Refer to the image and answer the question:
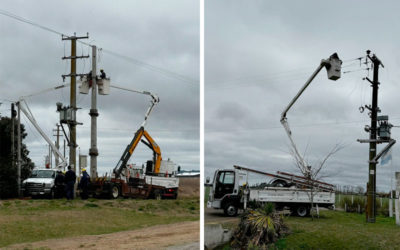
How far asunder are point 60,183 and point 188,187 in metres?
8.75

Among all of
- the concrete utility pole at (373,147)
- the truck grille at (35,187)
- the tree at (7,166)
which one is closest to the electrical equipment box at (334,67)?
the concrete utility pole at (373,147)

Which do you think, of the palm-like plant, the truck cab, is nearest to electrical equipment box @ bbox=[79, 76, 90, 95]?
the truck cab

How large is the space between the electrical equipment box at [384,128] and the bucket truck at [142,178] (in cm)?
749

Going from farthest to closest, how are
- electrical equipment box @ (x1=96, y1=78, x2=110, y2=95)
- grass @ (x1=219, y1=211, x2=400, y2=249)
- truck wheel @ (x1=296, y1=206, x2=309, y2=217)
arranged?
electrical equipment box @ (x1=96, y1=78, x2=110, y2=95)
truck wheel @ (x1=296, y1=206, x2=309, y2=217)
grass @ (x1=219, y1=211, x2=400, y2=249)

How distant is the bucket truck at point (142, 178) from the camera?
16.3m

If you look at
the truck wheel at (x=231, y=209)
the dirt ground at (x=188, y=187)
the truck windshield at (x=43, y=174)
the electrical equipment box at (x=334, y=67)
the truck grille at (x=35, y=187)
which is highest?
the electrical equipment box at (x=334, y=67)

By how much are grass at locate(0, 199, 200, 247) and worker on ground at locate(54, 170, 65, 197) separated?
132cm

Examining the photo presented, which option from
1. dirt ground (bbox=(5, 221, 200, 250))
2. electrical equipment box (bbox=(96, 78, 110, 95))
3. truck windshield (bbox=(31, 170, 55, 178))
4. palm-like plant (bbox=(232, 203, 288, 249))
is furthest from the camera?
truck windshield (bbox=(31, 170, 55, 178))

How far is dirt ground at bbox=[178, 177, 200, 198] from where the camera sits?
71.6 ft

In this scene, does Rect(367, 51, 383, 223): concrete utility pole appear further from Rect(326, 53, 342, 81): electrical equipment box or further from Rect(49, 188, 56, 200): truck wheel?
Rect(49, 188, 56, 200): truck wheel

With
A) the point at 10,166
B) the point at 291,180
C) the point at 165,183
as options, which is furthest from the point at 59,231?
the point at 10,166

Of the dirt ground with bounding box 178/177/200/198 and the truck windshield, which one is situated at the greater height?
the truck windshield

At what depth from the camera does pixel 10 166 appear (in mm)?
18062

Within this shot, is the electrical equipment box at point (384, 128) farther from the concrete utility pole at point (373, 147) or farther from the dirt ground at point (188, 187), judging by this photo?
the dirt ground at point (188, 187)
